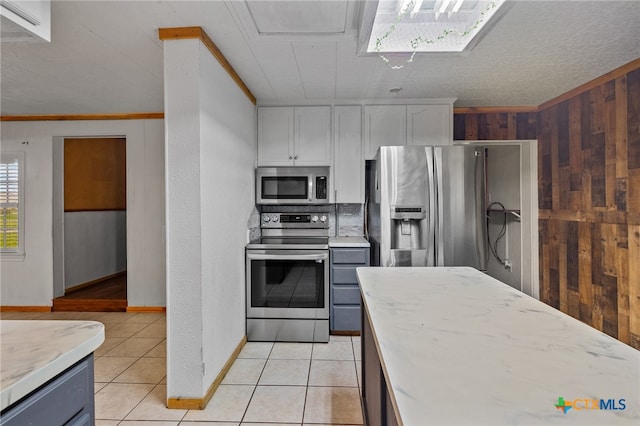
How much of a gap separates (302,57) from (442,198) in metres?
1.60

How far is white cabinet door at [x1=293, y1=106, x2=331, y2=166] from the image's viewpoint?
3.28 meters

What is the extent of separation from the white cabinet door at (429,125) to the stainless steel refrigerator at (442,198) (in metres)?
0.54

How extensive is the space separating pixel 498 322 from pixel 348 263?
6.68ft

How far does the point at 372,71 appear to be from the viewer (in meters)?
2.52

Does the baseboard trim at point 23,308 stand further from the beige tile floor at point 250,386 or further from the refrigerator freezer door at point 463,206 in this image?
the refrigerator freezer door at point 463,206

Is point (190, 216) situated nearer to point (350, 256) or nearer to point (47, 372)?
point (47, 372)

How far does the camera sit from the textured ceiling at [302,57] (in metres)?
1.76

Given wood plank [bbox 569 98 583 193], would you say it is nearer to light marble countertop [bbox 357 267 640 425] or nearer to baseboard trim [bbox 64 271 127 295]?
light marble countertop [bbox 357 267 640 425]

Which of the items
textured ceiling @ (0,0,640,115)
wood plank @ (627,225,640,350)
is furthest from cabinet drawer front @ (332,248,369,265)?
wood plank @ (627,225,640,350)

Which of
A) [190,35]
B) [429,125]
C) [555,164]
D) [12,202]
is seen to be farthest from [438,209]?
[12,202]

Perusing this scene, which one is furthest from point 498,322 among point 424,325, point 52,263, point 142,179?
point 52,263

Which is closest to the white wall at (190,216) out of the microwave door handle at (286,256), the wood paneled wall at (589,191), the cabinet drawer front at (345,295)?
the microwave door handle at (286,256)

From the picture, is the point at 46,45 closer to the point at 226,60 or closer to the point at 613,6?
the point at 226,60

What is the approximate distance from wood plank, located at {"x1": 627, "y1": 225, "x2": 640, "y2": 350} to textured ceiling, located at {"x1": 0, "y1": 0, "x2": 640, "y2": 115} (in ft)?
4.42
